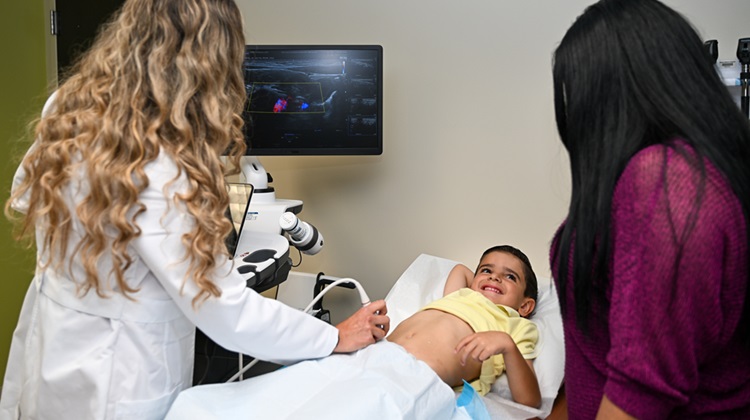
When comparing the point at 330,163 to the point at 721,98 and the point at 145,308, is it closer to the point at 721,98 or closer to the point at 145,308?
the point at 145,308

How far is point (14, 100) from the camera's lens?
2.49m

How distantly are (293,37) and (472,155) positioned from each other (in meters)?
0.80

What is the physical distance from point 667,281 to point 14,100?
2521mm

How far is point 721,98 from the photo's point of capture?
0.79 m

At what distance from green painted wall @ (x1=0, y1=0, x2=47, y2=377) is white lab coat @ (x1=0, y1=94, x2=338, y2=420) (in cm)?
157

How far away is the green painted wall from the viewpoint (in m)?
2.45

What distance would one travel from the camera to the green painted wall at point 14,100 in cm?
245

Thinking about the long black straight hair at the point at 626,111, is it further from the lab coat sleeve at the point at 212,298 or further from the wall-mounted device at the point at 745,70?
the wall-mounted device at the point at 745,70

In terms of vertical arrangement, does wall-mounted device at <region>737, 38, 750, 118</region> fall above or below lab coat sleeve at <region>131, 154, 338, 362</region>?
above

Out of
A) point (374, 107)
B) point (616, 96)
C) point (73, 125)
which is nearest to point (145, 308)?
point (73, 125)

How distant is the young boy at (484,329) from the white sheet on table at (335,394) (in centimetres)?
17

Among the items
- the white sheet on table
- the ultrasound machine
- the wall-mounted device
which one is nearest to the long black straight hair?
the white sheet on table

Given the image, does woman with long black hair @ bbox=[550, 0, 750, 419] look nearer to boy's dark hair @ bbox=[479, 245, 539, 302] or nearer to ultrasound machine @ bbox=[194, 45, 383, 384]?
boy's dark hair @ bbox=[479, 245, 539, 302]

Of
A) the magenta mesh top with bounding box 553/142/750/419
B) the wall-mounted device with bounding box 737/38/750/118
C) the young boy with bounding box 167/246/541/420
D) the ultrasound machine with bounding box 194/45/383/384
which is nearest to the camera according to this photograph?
the magenta mesh top with bounding box 553/142/750/419
